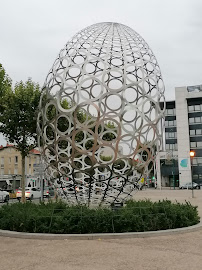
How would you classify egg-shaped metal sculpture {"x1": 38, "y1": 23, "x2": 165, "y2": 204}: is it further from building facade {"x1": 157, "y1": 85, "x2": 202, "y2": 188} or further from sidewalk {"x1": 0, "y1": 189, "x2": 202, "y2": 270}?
building facade {"x1": 157, "y1": 85, "x2": 202, "y2": 188}

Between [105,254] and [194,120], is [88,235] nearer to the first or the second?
[105,254]

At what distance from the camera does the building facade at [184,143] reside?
57.3 metres

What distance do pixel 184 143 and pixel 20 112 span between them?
44.8 metres

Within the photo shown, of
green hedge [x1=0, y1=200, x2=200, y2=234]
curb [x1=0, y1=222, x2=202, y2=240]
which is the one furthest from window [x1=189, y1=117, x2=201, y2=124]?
curb [x1=0, y1=222, x2=202, y2=240]

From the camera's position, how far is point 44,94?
38.5 feet

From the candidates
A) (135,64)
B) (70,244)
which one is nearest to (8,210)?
(70,244)

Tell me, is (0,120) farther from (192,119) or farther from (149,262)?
(192,119)

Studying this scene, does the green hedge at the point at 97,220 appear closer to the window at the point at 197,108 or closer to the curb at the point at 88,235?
the curb at the point at 88,235

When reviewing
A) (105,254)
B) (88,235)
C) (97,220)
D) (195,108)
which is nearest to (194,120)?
(195,108)

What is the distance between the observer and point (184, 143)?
191 ft

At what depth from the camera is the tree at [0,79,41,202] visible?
18156 millimetres

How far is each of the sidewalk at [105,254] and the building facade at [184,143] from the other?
5025cm

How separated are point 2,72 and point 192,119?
46704mm

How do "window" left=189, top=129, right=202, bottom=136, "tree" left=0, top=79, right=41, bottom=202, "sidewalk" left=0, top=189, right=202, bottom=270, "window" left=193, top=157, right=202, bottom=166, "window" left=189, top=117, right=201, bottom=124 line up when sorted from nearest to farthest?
1. "sidewalk" left=0, top=189, right=202, bottom=270
2. "tree" left=0, top=79, right=41, bottom=202
3. "window" left=193, top=157, right=202, bottom=166
4. "window" left=189, top=129, right=202, bottom=136
5. "window" left=189, top=117, right=201, bottom=124
